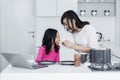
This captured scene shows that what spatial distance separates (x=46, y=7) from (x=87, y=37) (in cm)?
226

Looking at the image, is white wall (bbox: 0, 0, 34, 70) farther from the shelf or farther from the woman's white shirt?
the woman's white shirt

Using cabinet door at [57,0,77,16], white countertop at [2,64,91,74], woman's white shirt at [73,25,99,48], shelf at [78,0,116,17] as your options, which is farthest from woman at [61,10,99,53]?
shelf at [78,0,116,17]

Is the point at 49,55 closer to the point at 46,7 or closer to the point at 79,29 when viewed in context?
the point at 79,29

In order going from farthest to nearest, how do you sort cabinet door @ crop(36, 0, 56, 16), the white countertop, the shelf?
the shelf → cabinet door @ crop(36, 0, 56, 16) → the white countertop

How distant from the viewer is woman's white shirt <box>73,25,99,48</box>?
10.5 ft

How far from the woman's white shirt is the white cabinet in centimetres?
207

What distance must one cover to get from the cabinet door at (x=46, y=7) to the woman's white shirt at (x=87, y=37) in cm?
209


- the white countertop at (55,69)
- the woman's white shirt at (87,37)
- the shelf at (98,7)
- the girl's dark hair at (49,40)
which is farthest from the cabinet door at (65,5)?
the white countertop at (55,69)

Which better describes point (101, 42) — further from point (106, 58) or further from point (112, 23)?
point (106, 58)

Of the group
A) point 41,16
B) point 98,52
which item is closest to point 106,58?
point 98,52

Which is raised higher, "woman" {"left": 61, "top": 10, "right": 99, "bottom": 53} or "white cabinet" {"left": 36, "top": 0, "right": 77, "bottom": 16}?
"white cabinet" {"left": 36, "top": 0, "right": 77, "bottom": 16}

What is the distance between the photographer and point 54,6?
5410 mm

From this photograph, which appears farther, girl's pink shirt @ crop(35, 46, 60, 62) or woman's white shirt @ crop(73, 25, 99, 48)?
girl's pink shirt @ crop(35, 46, 60, 62)
